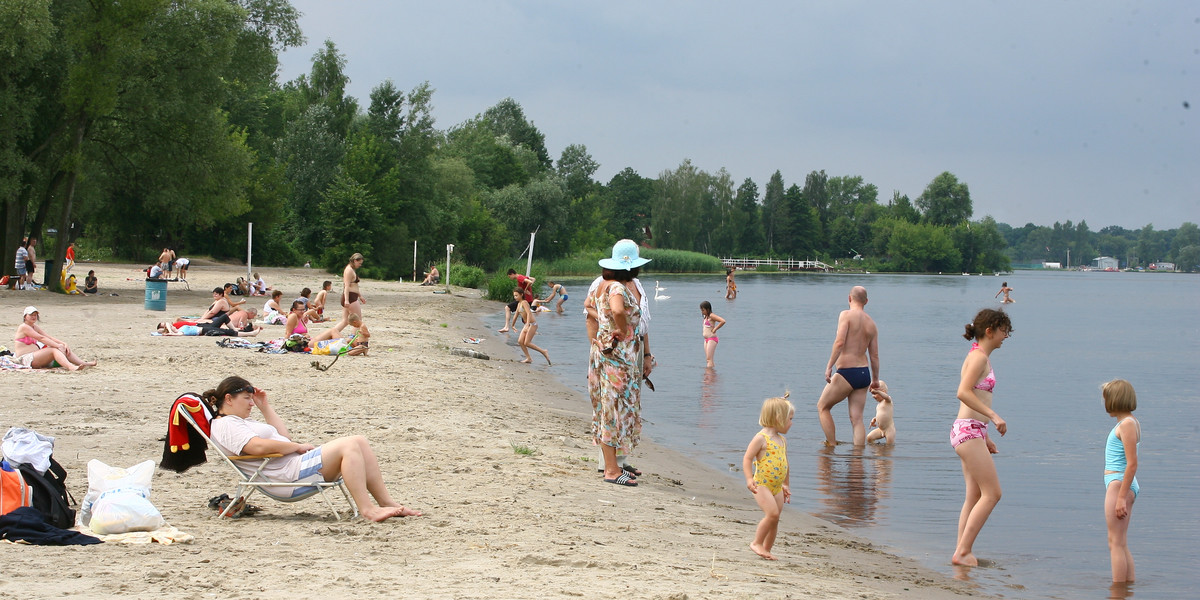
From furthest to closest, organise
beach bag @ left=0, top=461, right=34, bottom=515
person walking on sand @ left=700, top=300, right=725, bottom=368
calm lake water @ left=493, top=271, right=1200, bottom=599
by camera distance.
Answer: person walking on sand @ left=700, top=300, right=725, bottom=368
calm lake water @ left=493, top=271, right=1200, bottom=599
beach bag @ left=0, top=461, right=34, bottom=515

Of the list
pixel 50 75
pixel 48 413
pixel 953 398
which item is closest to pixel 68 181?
pixel 50 75

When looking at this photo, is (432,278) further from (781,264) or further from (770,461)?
(781,264)

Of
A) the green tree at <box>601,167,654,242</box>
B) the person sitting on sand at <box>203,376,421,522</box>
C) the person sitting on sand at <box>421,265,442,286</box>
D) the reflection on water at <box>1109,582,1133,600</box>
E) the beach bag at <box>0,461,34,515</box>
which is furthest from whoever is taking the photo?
the green tree at <box>601,167,654,242</box>

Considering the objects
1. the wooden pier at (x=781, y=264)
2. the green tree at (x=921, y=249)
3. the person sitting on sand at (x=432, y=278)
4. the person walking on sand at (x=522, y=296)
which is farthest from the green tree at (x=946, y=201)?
the person walking on sand at (x=522, y=296)

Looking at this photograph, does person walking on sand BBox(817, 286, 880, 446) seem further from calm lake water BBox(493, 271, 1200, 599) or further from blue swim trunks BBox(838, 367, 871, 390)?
calm lake water BBox(493, 271, 1200, 599)

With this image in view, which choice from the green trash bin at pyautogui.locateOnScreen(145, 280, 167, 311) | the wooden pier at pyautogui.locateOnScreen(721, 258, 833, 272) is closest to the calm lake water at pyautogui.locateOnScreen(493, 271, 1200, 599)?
the green trash bin at pyautogui.locateOnScreen(145, 280, 167, 311)

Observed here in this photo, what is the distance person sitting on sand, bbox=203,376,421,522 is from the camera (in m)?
6.06

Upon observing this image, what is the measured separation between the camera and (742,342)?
90.5 ft

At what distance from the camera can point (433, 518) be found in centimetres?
626

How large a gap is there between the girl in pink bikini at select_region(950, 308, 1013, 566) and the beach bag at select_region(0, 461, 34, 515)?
17.9 feet

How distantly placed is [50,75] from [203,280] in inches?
522

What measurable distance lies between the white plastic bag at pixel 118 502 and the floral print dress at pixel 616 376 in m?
3.16

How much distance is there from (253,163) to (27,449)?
29.9m

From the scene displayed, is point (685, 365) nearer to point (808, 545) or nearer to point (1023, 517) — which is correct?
point (1023, 517)
